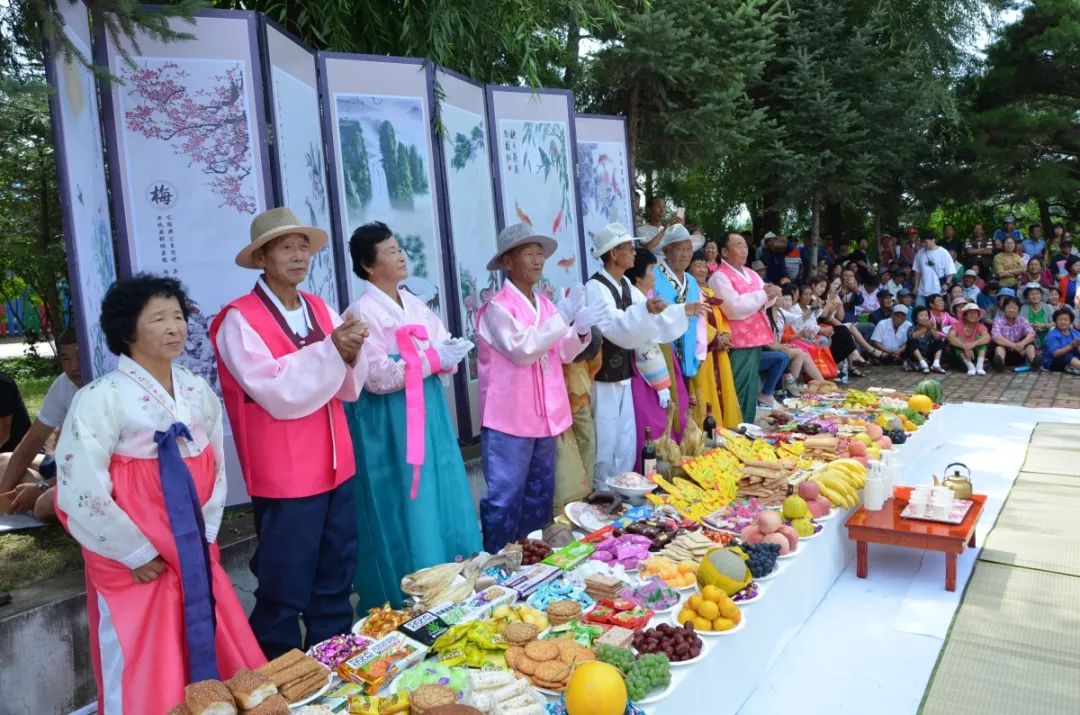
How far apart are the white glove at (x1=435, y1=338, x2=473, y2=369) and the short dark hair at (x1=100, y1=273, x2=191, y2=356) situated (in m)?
1.37

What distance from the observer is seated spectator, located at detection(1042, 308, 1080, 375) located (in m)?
10.2

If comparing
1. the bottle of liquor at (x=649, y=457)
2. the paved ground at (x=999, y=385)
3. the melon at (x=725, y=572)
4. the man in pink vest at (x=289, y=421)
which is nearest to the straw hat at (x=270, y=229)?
the man in pink vest at (x=289, y=421)

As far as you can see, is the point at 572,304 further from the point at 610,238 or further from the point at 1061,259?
the point at 1061,259

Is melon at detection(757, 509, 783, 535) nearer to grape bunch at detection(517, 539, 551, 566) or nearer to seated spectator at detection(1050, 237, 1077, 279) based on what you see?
grape bunch at detection(517, 539, 551, 566)

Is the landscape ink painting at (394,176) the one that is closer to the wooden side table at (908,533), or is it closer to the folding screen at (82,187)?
the folding screen at (82,187)

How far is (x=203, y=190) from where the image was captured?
3.85m

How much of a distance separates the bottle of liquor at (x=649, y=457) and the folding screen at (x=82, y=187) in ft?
9.45

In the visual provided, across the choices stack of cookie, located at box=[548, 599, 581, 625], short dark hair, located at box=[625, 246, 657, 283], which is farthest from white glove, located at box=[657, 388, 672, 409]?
stack of cookie, located at box=[548, 599, 581, 625]

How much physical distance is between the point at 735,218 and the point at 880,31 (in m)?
9.83

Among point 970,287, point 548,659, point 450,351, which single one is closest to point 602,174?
point 450,351

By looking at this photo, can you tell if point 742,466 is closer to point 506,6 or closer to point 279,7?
point 506,6

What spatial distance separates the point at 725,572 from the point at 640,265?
8.86ft

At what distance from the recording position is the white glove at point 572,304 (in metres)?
4.82

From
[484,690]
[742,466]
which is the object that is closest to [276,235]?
[484,690]
